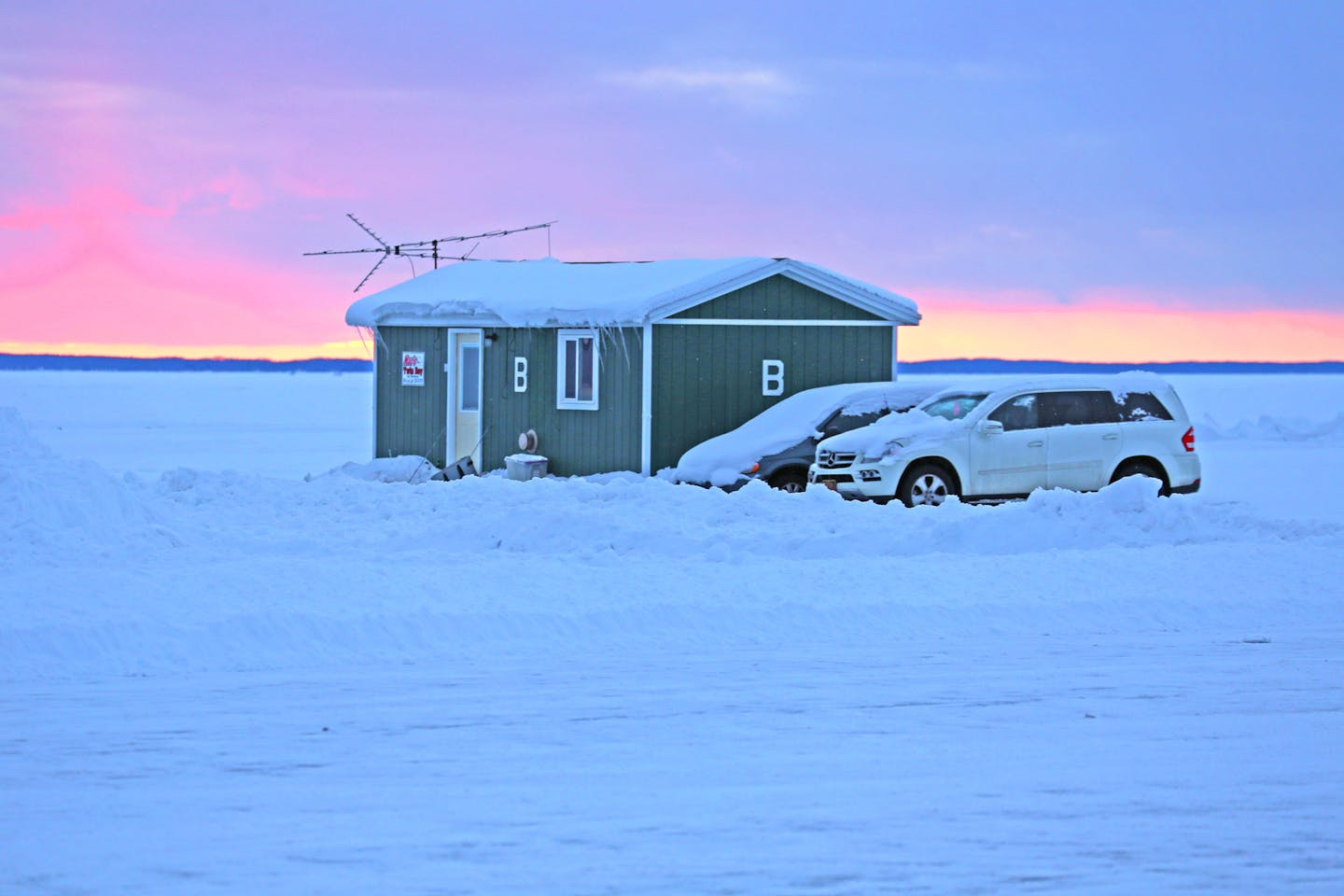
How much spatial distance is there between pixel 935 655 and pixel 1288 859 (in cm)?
465

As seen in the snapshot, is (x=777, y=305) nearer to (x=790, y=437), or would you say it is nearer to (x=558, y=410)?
(x=558, y=410)

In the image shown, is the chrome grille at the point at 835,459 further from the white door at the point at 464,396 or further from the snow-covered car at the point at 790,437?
the white door at the point at 464,396

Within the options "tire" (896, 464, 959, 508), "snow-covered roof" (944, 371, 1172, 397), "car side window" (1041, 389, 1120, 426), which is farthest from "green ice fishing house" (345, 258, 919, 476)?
"car side window" (1041, 389, 1120, 426)

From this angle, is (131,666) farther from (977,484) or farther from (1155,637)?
(977,484)

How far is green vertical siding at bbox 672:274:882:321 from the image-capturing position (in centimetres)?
2367

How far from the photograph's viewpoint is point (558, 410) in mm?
24406

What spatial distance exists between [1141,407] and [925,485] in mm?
2932

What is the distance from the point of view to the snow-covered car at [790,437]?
2089 centimetres

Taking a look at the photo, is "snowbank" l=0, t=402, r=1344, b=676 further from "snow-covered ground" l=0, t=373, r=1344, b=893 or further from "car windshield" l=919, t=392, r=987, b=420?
"car windshield" l=919, t=392, r=987, b=420

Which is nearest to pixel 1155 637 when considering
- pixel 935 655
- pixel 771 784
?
pixel 935 655

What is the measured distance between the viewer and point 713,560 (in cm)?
1488

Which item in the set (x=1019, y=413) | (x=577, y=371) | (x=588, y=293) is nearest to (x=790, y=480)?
(x=1019, y=413)

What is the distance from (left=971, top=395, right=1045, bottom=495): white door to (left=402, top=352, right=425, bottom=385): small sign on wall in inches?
400

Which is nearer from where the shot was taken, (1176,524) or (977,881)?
(977,881)
